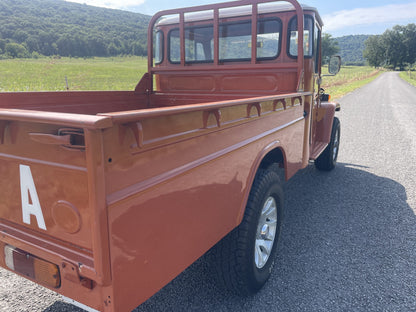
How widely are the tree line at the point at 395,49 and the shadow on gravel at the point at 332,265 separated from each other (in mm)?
116501

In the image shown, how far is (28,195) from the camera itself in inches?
58.3

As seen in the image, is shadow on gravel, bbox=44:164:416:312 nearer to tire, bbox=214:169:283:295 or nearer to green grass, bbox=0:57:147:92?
tire, bbox=214:169:283:295

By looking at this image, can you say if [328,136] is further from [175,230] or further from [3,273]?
[3,273]

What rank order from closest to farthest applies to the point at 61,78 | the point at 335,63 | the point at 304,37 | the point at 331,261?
1. the point at 331,261
2. the point at 304,37
3. the point at 335,63
4. the point at 61,78

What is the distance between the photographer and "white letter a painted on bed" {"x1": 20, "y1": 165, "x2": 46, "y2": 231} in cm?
144

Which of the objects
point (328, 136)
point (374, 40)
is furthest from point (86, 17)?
point (328, 136)

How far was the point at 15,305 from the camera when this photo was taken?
231 cm

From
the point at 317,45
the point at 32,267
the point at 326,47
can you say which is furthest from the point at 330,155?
the point at 326,47

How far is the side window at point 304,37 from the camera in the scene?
Result: 3.46m

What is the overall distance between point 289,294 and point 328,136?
279 centimetres

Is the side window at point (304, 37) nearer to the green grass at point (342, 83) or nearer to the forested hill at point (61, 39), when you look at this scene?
the green grass at point (342, 83)

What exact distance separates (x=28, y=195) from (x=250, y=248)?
1461 mm

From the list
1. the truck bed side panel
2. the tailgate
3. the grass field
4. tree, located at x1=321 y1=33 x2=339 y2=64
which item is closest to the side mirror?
tree, located at x1=321 y1=33 x2=339 y2=64

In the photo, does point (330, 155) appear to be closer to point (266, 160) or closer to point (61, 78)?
point (266, 160)
